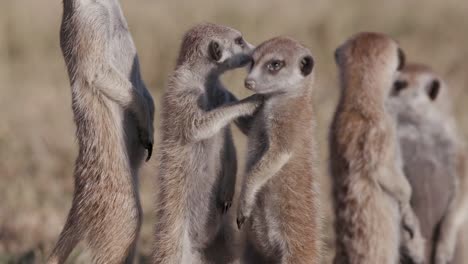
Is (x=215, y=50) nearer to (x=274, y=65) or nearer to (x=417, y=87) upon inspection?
(x=274, y=65)

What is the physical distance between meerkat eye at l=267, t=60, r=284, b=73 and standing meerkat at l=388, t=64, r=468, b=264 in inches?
82.6

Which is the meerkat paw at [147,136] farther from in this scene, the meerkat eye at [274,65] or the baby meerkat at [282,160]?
the meerkat eye at [274,65]

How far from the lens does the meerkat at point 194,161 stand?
17.3 feet

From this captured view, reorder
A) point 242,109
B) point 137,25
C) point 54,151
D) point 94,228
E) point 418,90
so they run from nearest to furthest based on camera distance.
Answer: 1. point 242,109
2. point 94,228
3. point 418,90
4. point 54,151
5. point 137,25

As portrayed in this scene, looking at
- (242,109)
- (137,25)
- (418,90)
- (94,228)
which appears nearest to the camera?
(242,109)

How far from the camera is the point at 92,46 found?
218 inches

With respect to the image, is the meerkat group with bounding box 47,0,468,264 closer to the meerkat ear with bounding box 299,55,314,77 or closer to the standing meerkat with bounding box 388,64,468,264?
the meerkat ear with bounding box 299,55,314,77

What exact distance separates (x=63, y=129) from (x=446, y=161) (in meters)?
4.20

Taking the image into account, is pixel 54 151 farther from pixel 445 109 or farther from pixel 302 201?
pixel 302 201

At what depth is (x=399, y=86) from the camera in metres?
7.15

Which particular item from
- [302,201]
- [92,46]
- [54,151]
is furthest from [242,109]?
[54,151]

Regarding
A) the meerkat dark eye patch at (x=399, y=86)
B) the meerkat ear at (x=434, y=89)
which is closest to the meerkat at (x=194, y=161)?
the meerkat dark eye patch at (x=399, y=86)

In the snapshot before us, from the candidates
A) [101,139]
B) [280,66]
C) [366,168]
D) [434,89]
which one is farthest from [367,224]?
[101,139]

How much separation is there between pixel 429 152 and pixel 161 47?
600 cm
